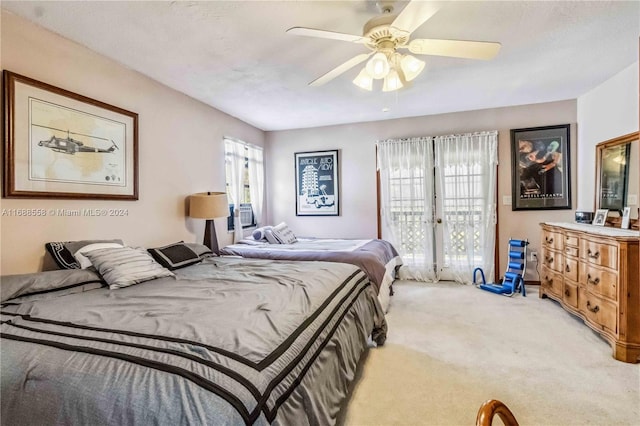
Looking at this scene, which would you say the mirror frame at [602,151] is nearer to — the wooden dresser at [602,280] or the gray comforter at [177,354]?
the wooden dresser at [602,280]

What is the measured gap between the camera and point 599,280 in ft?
8.34

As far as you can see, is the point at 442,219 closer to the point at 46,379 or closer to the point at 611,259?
the point at 611,259

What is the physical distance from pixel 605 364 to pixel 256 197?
4.19 metres

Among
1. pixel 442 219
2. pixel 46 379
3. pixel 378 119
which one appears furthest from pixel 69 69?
pixel 442 219

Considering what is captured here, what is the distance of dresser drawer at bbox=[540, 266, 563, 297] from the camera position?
10.7 ft

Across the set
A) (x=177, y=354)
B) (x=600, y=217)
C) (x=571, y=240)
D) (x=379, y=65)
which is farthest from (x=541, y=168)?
(x=177, y=354)

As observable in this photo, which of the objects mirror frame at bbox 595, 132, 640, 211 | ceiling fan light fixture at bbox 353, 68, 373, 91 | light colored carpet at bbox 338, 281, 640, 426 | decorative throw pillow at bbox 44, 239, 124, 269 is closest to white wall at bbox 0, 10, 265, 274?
decorative throw pillow at bbox 44, 239, 124, 269

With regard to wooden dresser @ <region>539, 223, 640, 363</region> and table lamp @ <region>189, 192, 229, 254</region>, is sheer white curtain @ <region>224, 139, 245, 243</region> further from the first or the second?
wooden dresser @ <region>539, 223, 640, 363</region>

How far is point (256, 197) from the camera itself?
188 inches

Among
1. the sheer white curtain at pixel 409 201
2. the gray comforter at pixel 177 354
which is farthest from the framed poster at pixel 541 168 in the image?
the gray comforter at pixel 177 354

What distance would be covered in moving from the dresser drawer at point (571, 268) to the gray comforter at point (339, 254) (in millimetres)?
1761

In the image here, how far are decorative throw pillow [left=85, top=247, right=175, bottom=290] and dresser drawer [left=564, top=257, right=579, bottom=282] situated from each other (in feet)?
11.7

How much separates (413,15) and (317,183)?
358 cm

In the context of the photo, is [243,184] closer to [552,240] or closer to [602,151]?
[552,240]
